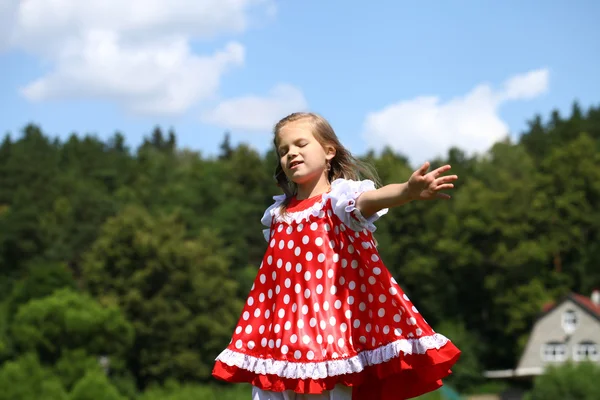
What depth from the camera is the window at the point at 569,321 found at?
2292 inches

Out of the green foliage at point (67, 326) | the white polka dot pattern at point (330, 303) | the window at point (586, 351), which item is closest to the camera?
the white polka dot pattern at point (330, 303)

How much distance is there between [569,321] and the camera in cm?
5859

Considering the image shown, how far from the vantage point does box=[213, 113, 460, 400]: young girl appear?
6.42 m

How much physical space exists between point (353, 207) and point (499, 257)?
5388 cm

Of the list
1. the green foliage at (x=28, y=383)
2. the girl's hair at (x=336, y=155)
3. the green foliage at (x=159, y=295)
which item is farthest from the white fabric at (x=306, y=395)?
the green foliage at (x=159, y=295)

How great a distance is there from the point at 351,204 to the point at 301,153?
0.54 m

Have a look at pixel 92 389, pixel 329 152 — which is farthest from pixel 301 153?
pixel 92 389

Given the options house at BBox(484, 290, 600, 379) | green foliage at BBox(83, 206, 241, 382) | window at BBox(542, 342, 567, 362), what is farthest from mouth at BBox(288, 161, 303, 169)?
window at BBox(542, 342, 567, 362)

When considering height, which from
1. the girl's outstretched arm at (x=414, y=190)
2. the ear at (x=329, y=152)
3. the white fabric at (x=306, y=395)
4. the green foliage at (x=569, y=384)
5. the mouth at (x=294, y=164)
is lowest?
the green foliage at (x=569, y=384)

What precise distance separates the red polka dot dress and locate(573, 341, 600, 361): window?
55.7 metres

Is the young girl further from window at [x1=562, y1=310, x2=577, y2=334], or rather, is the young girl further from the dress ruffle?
window at [x1=562, y1=310, x2=577, y2=334]

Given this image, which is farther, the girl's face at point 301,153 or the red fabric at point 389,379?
the girl's face at point 301,153

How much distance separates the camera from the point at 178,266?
176ft

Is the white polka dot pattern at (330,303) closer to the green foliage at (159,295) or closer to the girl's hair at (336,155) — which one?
the girl's hair at (336,155)
